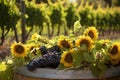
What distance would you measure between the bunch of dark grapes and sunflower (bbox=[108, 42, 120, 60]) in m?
0.30

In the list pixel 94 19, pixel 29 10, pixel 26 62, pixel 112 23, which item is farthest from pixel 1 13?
pixel 112 23

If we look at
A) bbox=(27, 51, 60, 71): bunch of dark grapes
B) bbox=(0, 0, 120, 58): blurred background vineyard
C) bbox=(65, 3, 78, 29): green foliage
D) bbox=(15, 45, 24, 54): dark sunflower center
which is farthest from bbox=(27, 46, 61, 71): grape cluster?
bbox=(65, 3, 78, 29): green foliage

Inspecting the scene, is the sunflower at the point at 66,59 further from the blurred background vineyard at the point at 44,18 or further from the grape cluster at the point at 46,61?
the blurred background vineyard at the point at 44,18

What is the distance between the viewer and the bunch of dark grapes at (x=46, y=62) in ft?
7.59

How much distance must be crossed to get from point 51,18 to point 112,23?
9585 mm

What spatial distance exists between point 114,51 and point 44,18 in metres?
15.5

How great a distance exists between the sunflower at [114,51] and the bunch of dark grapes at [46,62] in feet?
1.00

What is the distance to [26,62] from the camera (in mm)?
2457

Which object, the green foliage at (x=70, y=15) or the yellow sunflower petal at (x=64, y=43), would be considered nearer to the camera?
the yellow sunflower petal at (x=64, y=43)

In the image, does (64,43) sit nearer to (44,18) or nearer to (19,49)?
(19,49)

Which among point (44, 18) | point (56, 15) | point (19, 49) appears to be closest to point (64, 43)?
point (19, 49)

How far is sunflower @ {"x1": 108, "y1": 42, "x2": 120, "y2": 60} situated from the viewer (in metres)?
2.26

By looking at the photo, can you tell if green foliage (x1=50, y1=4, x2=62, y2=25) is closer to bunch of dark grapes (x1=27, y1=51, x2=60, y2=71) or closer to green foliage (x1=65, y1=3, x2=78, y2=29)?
green foliage (x1=65, y1=3, x2=78, y2=29)

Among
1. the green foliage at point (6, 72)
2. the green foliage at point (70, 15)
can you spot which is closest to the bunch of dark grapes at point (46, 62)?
the green foliage at point (6, 72)
